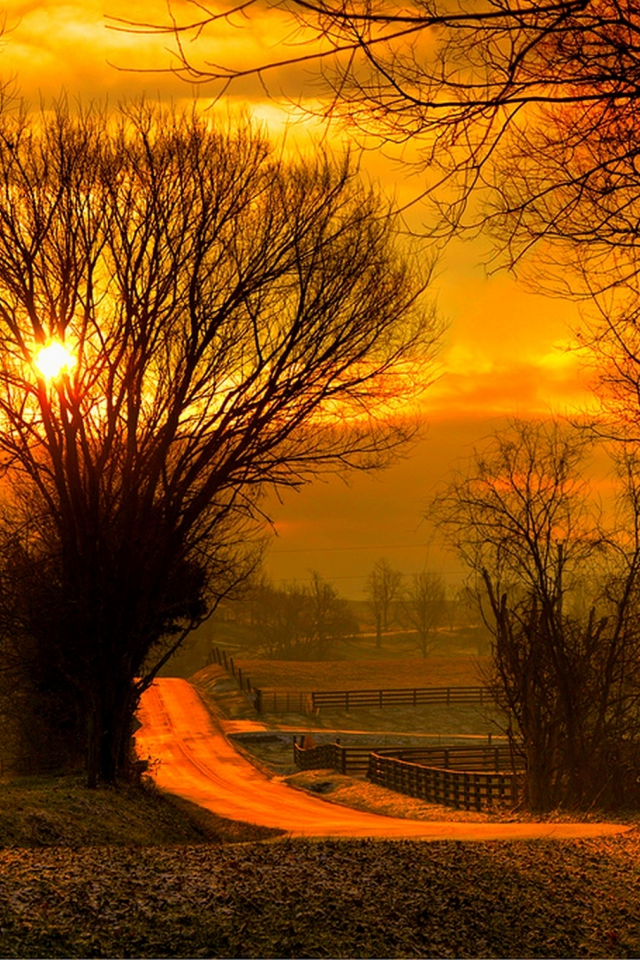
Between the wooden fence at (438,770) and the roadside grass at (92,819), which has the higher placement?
the roadside grass at (92,819)

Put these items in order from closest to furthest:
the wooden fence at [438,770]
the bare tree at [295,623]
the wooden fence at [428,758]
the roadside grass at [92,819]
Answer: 1. the roadside grass at [92,819]
2. the wooden fence at [438,770]
3. the wooden fence at [428,758]
4. the bare tree at [295,623]

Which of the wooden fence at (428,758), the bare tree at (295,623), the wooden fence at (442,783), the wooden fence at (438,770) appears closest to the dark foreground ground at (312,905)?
the wooden fence at (438,770)

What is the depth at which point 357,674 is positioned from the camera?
312 ft

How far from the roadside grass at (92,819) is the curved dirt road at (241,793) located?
7.32 ft

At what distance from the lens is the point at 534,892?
9359 millimetres

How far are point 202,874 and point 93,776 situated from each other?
11963mm

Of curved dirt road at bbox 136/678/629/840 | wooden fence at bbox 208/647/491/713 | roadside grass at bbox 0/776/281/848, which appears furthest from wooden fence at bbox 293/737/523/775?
wooden fence at bbox 208/647/491/713

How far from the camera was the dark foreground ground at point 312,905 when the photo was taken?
7328mm

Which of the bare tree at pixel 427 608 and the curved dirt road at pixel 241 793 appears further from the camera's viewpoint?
the bare tree at pixel 427 608

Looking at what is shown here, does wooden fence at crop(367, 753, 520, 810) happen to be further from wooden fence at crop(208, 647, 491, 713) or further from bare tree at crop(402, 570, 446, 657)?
bare tree at crop(402, 570, 446, 657)

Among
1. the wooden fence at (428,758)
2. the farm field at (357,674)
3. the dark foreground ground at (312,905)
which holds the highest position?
the dark foreground ground at (312,905)

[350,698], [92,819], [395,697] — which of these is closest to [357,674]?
[395,697]

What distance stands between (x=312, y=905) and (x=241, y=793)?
3003cm

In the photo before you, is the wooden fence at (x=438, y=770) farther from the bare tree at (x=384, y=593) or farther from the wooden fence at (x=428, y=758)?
the bare tree at (x=384, y=593)
